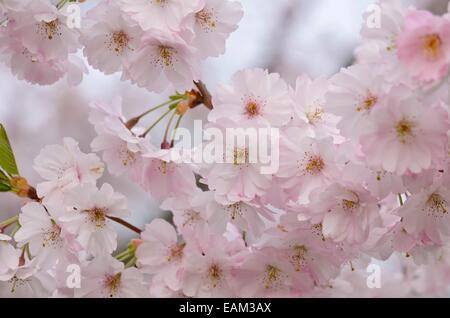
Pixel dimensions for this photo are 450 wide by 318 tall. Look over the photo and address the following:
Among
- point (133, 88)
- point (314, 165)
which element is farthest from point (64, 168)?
point (133, 88)

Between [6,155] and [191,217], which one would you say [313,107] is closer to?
[191,217]

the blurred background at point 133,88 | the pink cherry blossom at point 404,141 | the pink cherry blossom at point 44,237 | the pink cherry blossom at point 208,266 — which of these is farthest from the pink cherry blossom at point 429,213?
the blurred background at point 133,88

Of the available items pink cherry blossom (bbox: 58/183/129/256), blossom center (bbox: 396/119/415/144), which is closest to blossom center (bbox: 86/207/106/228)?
pink cherry blossom (bbox: 58/183/129/256)

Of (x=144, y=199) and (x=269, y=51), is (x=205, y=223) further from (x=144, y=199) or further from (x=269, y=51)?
(x=269, y=51)

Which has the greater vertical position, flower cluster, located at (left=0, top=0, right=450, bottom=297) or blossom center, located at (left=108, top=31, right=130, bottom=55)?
blossom center, located at (left=108, top=31, right=130, bottom=55)

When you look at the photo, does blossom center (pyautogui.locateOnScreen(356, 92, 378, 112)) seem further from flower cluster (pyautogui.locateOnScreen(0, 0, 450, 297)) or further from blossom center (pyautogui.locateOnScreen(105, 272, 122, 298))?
blossom center (pyautogui.locateOnScreen(105, 272, 122, 298))
